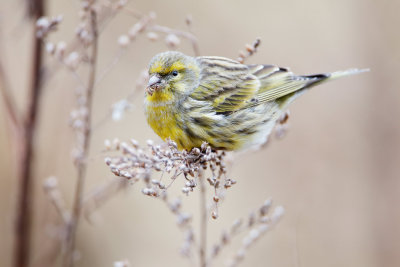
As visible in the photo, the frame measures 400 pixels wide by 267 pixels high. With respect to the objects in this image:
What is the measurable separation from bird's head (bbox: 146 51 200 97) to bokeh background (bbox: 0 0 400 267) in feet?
8.08

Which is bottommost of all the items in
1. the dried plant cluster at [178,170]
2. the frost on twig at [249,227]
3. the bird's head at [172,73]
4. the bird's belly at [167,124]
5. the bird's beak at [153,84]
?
the frost on twig at [249,227]

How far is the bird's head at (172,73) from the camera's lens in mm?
3178

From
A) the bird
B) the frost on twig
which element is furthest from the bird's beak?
the frost on twig

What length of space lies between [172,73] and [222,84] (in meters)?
0.42

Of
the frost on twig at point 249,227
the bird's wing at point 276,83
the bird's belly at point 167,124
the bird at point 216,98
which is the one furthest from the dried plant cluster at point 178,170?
the bird's wing at point 276,83

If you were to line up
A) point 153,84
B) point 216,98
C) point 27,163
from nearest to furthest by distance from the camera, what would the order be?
point 27,163 → point 153,84 → point 216,98

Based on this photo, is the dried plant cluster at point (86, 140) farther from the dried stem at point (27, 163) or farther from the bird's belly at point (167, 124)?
the bird's belly at point (167, 124)

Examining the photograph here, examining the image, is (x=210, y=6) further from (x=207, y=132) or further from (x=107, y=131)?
(x=207, y=132)

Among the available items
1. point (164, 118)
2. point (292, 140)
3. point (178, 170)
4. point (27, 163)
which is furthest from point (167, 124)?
point (292, 140)

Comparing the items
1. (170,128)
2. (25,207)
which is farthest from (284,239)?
(25,207)

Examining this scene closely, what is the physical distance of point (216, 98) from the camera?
3.59m

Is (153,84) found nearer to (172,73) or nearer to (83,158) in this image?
(172,73)

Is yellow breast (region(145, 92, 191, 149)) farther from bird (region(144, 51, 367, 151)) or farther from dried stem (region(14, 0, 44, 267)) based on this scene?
dried stem (region(14, 0, 44, 267))

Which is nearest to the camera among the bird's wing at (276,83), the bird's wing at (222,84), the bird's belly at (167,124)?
the bird's belly at (167,124)
